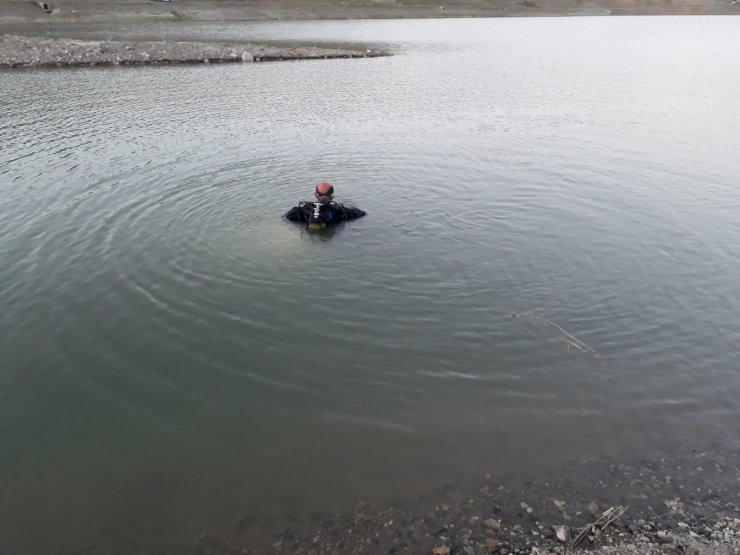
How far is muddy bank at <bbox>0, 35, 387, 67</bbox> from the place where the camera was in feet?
190

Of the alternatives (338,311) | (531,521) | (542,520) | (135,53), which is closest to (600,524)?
(542,520)

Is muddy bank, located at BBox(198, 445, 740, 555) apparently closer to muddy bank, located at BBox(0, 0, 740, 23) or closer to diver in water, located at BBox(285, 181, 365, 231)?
diver in water, located at BBox(285, 181, 365, 231)

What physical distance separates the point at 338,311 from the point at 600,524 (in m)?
8.67

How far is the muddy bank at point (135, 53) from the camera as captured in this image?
57.9 meters

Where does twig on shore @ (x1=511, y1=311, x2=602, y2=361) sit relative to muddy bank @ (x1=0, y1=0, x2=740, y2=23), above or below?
below

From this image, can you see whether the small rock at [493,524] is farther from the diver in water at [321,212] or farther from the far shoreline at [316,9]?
the far shoreline at [316,9]

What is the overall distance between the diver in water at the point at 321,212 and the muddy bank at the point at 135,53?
5108cm

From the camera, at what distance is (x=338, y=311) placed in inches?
618

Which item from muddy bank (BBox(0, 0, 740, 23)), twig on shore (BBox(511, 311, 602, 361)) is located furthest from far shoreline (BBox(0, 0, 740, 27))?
twig on shore (BBox(511, 311, 602, 361))

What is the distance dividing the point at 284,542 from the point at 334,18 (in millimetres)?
127041

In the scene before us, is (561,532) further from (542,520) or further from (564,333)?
(564,333)

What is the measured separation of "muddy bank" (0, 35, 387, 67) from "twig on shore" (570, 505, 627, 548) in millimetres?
65677

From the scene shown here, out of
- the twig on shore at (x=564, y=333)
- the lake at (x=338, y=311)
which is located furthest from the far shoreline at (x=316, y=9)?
the twig on shore at (x=564, y=333)

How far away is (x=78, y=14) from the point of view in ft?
311
